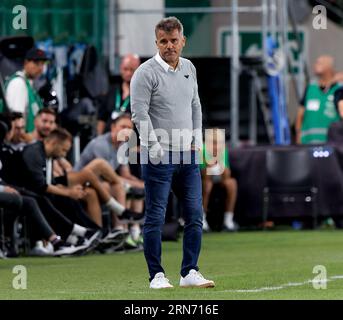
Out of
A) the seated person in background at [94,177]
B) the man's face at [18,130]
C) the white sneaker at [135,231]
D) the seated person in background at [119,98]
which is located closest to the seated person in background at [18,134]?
the man's face at [18,130]

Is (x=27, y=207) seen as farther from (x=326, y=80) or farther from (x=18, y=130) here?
(x=326, y=80)

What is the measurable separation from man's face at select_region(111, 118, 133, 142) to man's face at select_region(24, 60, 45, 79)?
3.63 feet

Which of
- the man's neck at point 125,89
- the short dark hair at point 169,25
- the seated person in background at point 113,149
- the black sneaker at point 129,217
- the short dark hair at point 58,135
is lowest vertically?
the black sneaker at point 129,217

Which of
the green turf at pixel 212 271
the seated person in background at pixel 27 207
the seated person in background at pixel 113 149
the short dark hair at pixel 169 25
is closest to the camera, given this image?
the green turf at pixel 212 271

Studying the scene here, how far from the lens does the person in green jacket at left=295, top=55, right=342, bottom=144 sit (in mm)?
22141

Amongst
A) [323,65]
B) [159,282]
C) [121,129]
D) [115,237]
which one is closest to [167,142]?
[159,282]

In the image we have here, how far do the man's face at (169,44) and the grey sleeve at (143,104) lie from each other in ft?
0.59

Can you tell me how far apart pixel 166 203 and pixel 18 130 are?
5.08m

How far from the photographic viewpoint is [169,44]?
1136 centimetres

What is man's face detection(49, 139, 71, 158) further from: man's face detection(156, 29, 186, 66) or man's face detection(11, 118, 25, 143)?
man's face detection(156, 29, 186, 66)

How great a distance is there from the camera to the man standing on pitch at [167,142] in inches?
447

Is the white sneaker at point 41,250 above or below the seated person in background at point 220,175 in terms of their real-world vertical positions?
below

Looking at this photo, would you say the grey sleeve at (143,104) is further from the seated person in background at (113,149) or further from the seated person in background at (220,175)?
the seated person in background at (220,175)
